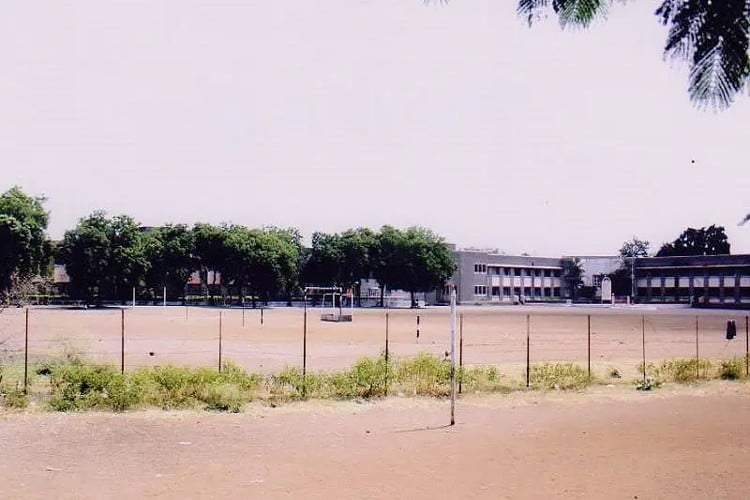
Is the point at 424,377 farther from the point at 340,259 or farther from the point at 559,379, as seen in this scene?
the point at 340,259

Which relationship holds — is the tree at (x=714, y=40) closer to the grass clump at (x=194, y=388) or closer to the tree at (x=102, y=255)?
the grass clump at (x=194, y=388)

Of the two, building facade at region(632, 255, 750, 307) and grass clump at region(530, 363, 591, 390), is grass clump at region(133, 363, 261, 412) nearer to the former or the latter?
grass clump at region(530, 363, 591, 390)

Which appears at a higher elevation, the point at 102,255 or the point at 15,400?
the point at 102,255

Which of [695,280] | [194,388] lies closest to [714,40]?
[194,388]

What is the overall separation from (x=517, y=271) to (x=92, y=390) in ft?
400

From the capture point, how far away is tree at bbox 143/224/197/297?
98938 millimetres

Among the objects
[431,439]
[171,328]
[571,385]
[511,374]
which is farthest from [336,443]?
[171,328]

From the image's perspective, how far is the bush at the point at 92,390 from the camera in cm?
1669

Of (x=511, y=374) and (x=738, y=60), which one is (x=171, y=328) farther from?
(x=738, y=60)

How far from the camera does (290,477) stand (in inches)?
445

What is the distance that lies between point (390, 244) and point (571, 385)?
88.1 m

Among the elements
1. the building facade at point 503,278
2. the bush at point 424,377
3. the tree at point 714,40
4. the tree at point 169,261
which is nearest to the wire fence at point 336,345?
the bush at point 424,377

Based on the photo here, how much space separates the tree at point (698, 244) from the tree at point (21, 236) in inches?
4375

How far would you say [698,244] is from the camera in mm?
143125
